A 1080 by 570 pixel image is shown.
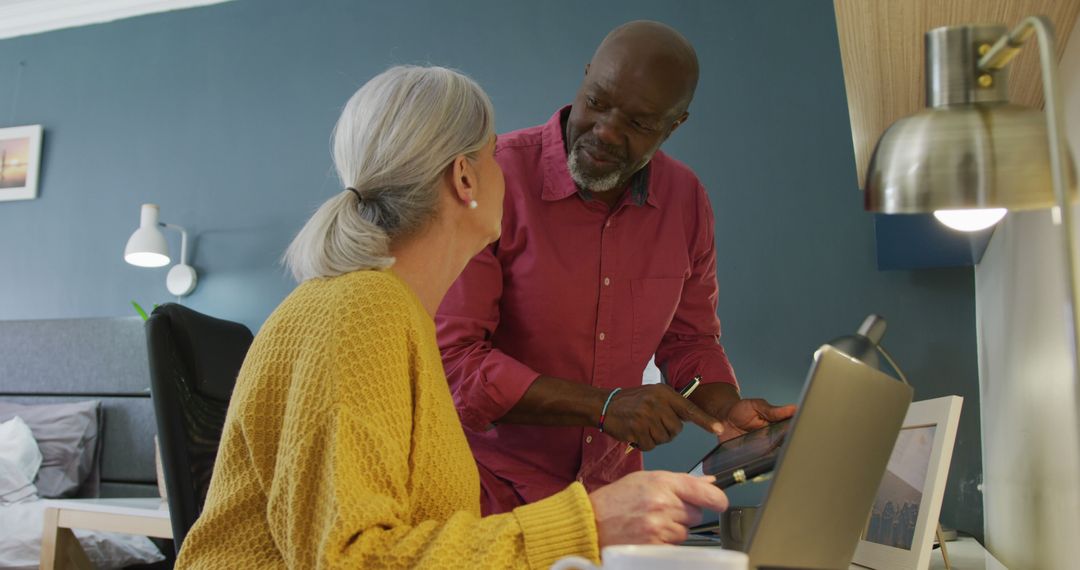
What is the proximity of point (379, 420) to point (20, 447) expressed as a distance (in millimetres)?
3464

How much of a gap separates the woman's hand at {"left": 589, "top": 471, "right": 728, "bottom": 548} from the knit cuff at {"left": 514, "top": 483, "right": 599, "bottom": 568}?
2 cm

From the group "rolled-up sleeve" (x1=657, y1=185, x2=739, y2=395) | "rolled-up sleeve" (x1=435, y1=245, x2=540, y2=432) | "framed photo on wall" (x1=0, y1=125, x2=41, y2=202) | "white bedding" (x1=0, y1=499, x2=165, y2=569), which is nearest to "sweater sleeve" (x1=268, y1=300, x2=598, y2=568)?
"rolled-up sleeve" (x1=435, y1=245, x2=540, y2=432)

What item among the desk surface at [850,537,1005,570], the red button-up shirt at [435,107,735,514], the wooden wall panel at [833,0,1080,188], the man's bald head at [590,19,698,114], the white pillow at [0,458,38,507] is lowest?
the white pillow at [0,458,38,507]

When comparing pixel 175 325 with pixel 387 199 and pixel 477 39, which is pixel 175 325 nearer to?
pixel 387 199

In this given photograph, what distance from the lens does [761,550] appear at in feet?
2.90

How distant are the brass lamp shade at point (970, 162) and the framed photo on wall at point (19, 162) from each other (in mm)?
4778

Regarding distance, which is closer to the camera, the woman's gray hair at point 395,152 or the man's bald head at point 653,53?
the woman's gray hair at point 395,152

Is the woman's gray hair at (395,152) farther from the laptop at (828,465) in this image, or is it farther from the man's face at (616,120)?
the laptop at (828,465)

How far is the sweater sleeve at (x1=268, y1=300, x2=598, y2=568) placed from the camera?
0.97m

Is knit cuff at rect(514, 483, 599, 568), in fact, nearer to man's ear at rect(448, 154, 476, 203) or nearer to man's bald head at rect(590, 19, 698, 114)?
man's ear at rect(448, 154, 476, 203)

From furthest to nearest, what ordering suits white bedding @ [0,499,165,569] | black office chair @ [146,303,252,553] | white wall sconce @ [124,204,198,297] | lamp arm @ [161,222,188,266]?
lamp arm @ [161,222,188,266] < white wall sconce @ [124,204,198,297] < white bedding @ [0,499,165,569] < black office chair @ [146,303,252,553]

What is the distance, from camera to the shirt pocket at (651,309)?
1.91 meters

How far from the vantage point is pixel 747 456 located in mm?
1127

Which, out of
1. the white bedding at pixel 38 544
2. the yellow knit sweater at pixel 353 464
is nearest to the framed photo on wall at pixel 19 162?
the white bedding at pixel 38 544
